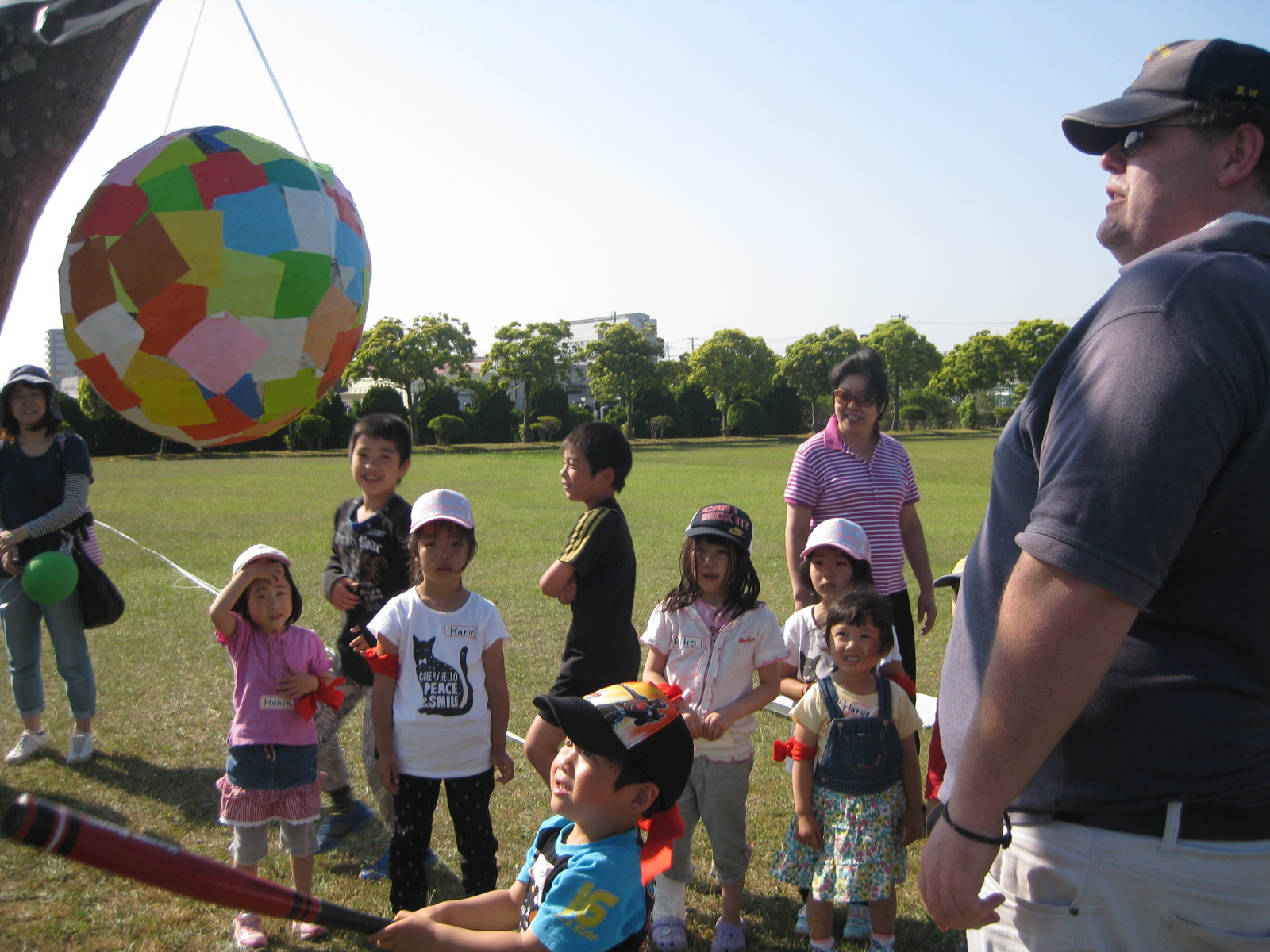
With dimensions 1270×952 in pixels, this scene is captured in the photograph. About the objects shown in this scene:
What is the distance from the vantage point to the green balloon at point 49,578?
467 centimetres

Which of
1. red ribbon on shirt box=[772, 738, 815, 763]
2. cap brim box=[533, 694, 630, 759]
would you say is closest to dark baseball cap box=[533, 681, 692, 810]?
cap brim box=[533, 694, 630, 759]

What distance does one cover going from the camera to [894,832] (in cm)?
322

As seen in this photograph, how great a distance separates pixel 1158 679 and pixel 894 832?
1.99 meters

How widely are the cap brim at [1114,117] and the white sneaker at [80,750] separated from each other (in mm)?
5211

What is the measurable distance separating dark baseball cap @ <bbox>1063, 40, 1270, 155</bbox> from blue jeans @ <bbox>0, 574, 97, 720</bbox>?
515 centimetres

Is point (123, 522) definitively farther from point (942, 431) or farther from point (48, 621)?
point (942, 431)

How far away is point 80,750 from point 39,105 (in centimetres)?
415

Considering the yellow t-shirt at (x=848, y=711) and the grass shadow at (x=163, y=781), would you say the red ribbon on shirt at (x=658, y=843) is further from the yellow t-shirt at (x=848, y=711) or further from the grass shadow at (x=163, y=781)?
the grass shadow at (x=163, y=781)

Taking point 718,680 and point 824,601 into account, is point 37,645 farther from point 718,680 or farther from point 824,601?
point 824,601

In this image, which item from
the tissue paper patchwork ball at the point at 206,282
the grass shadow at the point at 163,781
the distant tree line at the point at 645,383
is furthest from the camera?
the distant tree line at the point at 645,383

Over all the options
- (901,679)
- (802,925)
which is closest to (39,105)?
(901,679)

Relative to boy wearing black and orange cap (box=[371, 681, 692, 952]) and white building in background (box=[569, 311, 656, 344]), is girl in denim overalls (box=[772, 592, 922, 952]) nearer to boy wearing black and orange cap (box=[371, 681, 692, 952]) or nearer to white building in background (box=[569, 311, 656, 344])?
boy wearing black and orange cap (box=[371, 681, 692, 952])

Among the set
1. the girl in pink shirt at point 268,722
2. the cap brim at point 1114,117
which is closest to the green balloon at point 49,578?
the girl in pink shirt at point 268,722

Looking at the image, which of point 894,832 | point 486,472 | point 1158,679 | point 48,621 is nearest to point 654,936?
point 894,832
